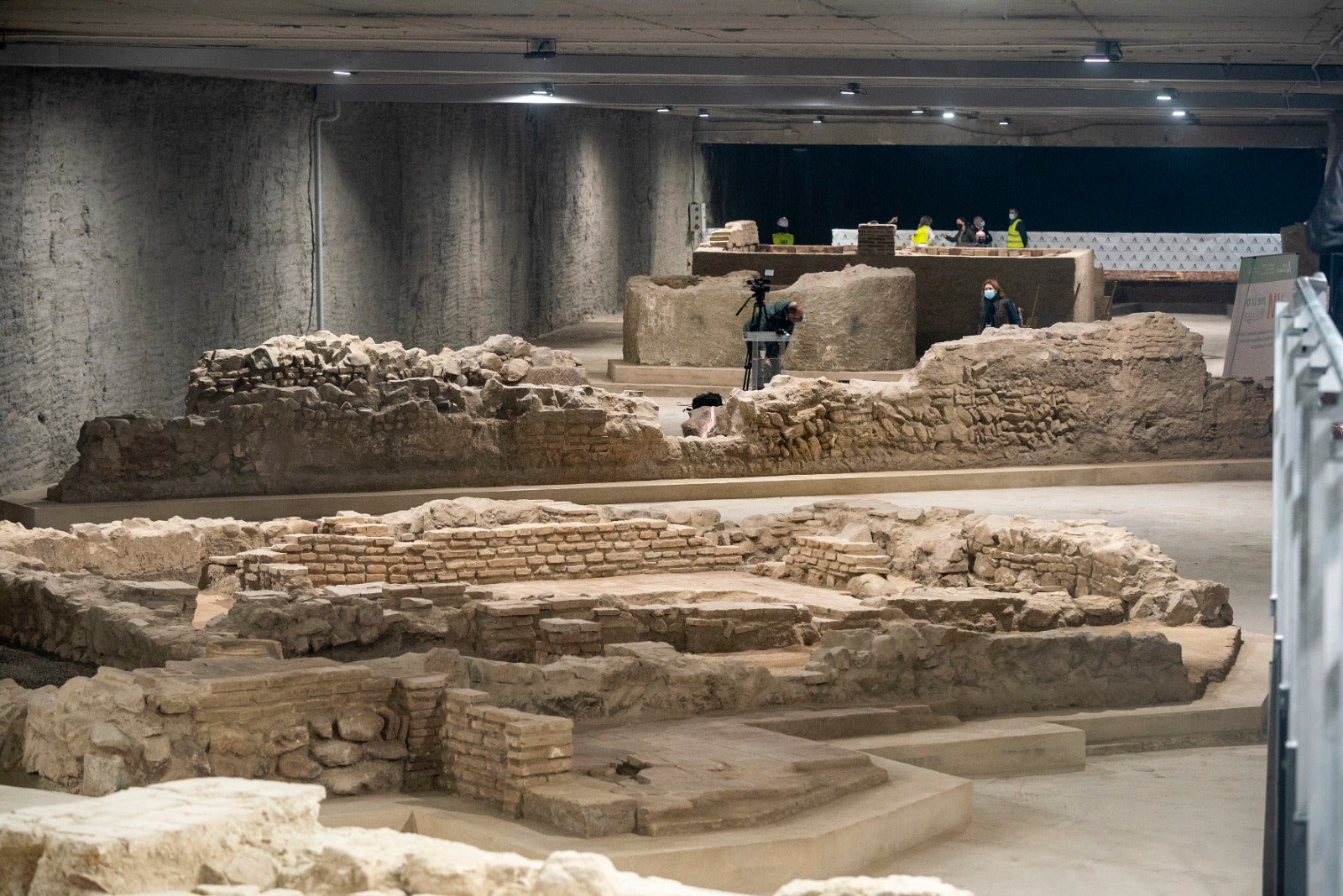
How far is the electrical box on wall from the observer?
3462 cm

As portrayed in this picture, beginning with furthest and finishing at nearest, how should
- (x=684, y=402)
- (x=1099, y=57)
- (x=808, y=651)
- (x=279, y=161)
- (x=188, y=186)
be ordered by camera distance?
(x=684, y=402), (x=279, y=161), (x=188, y=186), (x=1099, y=57), (x=808, y=651)

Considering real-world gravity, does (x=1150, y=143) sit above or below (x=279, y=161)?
above

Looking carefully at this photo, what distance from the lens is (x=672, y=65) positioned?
46.8ft

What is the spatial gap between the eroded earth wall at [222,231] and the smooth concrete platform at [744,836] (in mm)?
8979

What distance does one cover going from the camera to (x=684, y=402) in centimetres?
2078

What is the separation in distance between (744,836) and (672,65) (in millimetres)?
8993

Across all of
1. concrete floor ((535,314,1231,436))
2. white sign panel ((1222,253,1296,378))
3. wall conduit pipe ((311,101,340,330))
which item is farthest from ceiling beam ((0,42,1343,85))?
wall conduit pipe ((311,101,340,330))

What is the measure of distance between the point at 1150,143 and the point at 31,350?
79.1 feet

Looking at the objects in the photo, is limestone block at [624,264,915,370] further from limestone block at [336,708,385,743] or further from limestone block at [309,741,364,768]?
limestone block at [309,741,364,768]

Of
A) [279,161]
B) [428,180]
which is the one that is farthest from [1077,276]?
[279,161]

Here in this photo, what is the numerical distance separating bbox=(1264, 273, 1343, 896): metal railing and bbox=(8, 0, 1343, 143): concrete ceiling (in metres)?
5.91

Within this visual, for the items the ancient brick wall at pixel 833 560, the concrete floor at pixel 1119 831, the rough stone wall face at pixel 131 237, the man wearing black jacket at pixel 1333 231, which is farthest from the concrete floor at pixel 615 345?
the concrete floor at pixel 1119 831

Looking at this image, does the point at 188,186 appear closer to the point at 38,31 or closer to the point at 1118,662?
the point at 38,31

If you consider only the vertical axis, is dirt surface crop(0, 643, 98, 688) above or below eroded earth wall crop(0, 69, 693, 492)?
below
